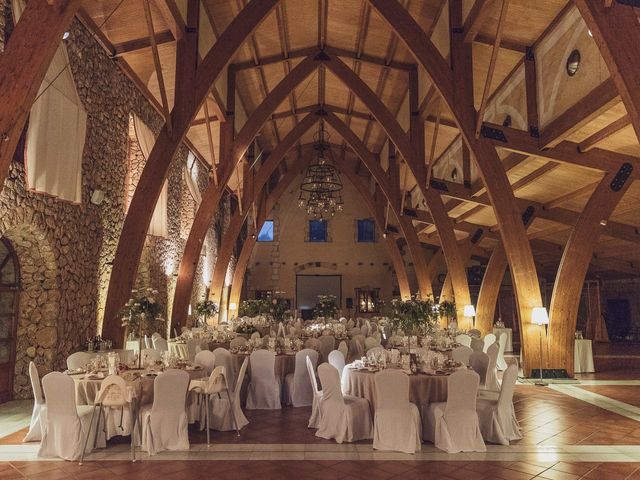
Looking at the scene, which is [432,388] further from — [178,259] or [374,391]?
[178,259]

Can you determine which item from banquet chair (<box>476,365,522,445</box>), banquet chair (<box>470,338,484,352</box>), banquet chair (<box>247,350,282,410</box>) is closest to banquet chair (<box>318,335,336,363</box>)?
banquet chair (<box>247,350,282,410</box>)

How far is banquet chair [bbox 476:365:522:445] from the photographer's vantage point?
523cm

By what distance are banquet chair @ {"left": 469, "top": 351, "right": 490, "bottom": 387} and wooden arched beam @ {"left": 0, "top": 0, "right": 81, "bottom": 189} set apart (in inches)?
241

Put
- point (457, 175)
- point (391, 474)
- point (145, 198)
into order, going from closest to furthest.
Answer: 1. point (391, 474)
2. point (145, 198)
3. point (457, 175)

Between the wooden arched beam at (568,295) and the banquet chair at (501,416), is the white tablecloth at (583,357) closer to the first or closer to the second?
the wooden arched beam at (568,295)

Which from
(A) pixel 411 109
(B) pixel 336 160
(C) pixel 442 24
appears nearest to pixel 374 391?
(C) pixel 442 24

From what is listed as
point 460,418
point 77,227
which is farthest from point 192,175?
point 460,418

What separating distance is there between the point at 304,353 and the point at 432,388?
234 cm

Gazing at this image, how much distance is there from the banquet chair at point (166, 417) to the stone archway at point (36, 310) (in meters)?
3.28

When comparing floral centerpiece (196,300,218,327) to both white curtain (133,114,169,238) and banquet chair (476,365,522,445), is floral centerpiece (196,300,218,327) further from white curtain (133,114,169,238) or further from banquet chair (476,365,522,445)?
banquet chair (476,365,522,445)

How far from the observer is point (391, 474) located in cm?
438

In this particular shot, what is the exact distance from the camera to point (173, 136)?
880 centimetres

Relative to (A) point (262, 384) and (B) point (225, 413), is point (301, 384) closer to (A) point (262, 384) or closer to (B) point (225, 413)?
(A) point (262, 384)

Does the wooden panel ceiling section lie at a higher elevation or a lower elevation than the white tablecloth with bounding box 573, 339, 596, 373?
higher
